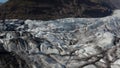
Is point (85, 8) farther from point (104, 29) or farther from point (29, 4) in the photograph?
point (104, 29)

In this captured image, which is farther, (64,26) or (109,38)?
(64,26)

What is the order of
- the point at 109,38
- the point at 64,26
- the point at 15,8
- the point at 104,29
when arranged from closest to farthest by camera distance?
the point at 109,38
the point at 104,29
the point at 64,26
the point at 15,8

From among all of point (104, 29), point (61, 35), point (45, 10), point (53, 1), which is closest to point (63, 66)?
point (61, 35)

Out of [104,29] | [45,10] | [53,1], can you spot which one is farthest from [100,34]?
[53,1]

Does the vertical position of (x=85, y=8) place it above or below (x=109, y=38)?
below

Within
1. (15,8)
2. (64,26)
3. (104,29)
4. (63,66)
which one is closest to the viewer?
(63,66)

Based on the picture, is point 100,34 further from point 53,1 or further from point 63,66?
point 53,1
